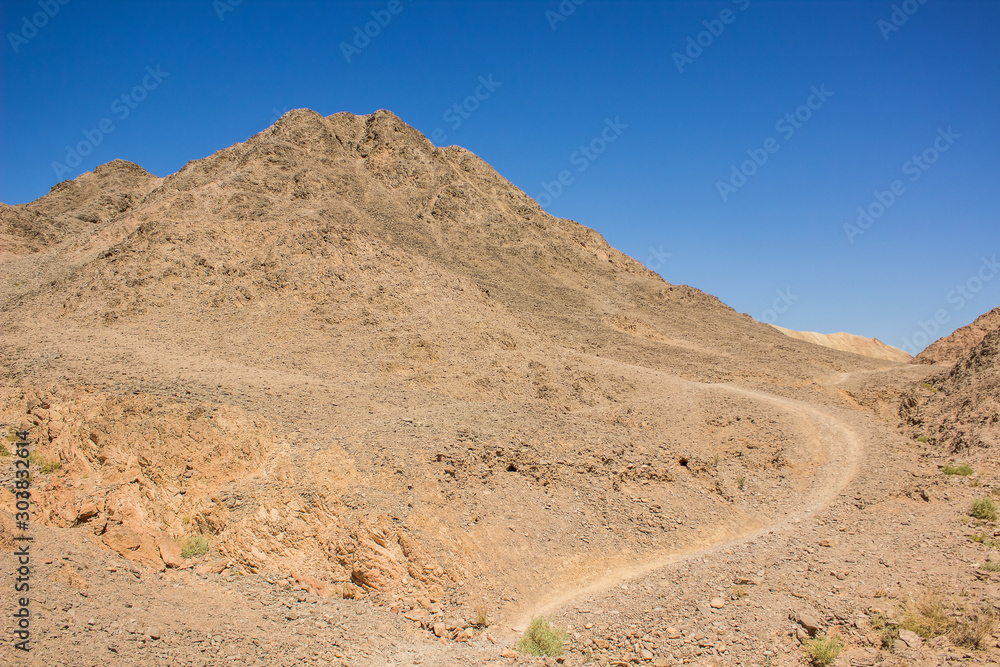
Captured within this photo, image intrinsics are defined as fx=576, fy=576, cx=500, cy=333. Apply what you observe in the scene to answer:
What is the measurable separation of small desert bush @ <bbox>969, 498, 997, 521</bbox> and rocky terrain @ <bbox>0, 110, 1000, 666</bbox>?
136mm

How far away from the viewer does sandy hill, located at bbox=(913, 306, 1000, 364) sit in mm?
36844

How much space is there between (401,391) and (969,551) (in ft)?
46.2

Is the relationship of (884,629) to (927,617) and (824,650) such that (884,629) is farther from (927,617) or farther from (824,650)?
(824,650)

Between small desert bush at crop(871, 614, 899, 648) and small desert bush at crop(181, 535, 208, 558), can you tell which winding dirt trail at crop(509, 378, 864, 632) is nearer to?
small desert bush at crop(871, 614, 899, 648)

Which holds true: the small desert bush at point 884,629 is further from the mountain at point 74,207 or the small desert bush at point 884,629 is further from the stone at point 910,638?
the mountain at point 74,207

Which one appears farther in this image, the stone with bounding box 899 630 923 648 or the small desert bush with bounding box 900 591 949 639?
the small desert bush with bounding box 900 591 949 639

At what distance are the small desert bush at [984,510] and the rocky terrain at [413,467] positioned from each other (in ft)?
0.45

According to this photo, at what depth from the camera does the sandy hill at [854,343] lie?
76812mm

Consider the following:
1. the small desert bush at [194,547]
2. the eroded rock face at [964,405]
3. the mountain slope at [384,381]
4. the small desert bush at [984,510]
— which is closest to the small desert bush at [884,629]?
the small desert bush at [984,510]

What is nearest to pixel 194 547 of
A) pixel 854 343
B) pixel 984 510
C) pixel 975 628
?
pixel 975 628

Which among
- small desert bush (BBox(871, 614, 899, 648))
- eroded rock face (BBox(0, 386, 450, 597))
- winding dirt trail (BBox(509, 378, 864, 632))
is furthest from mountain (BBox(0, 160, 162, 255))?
small desert bush (BBox(871, 614, 899, 648))

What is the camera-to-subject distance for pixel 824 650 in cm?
786

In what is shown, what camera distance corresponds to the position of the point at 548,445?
51.5ft

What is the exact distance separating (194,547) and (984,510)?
15821 millimetres
